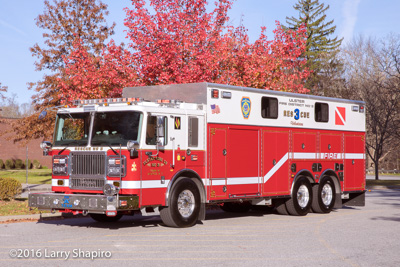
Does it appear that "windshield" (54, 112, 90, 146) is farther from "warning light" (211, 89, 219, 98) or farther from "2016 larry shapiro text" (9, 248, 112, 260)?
"2016 larry shapiro text" (9, 248, 112, 260)

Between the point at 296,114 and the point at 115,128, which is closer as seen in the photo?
the point at 115,128

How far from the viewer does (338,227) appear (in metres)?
13.9

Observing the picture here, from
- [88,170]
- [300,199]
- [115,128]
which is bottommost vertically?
[300,199]

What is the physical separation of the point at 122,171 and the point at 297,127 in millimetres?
6274

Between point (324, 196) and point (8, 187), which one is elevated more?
point (8, 187)

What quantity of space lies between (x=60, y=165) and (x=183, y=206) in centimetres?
294

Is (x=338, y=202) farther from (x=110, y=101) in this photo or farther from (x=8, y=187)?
(x=8, y=187)

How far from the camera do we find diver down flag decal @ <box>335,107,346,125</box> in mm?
17886

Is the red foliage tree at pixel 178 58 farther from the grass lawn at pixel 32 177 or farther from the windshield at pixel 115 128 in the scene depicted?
the grass lawn at pixel 32 177

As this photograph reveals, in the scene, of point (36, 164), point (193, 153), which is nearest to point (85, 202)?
point (193, 153)

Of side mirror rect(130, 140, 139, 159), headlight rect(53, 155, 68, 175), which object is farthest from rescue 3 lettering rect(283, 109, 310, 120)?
headlight rect(53, 155, 68, 175)

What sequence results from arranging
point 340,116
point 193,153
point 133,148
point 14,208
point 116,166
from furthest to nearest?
1. point 340,116
2. point 14,208
3. point 193,153
4. point 116,166
5. point 133,148

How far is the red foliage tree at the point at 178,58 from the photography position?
67.9 feet

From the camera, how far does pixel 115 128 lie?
12.6 m
